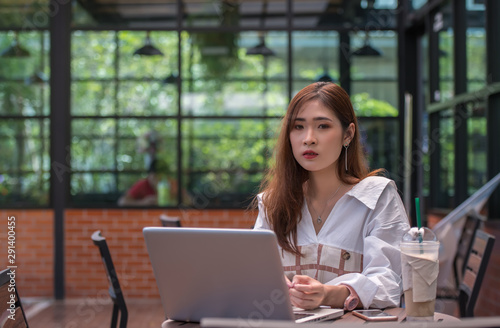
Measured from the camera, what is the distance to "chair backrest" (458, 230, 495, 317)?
2760 millimetres

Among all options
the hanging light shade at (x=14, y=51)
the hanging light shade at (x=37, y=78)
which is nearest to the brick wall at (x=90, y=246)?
the hanging light shade at (x=37, y=78)

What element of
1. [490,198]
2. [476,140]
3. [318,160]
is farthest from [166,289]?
[476,140]

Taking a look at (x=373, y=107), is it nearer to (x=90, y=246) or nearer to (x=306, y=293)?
(x=90, y=246)

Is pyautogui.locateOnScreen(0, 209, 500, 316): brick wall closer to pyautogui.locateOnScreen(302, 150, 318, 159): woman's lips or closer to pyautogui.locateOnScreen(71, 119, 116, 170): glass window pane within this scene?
pyautogui.locateOnScreen(71, 119, 116, 170): glass window pane

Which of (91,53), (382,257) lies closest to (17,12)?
(91,53)

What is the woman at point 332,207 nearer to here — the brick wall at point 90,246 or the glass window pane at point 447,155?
the glass window pane at point 447,155

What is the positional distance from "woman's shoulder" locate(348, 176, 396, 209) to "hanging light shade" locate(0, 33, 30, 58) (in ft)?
15.6

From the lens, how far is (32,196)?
600 centimetres

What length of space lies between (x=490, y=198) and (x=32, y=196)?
3.89 meters

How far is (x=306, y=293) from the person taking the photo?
5.41ft

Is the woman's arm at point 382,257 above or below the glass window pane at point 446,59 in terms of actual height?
below

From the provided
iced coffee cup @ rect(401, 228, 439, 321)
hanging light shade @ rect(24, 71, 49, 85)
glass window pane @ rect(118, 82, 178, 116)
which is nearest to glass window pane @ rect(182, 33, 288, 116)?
glass window pane @ rect(118, 82, 178, 116)

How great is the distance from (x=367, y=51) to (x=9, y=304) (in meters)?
4.87

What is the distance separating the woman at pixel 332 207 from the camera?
183 cm
